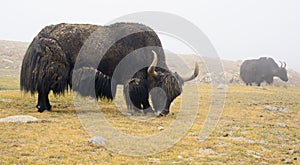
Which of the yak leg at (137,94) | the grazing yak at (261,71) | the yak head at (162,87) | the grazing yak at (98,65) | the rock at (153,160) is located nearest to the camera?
the rock at (153,160)

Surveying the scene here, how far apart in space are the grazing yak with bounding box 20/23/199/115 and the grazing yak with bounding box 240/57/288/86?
975 inches

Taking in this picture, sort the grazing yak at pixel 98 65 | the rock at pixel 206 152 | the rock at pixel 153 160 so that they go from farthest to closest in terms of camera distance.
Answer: the grazing yak at pixel 98 65 < the rock at pixel 206 152 < the rock at pixel 153 160

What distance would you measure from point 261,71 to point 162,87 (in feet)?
85.4

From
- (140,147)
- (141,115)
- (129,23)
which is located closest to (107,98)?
(141,115)

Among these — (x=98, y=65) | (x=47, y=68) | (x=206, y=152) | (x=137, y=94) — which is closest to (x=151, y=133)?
(x=206, y=152)

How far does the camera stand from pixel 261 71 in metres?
33.7

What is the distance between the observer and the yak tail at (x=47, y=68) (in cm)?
1052

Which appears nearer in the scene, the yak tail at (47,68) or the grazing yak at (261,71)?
the yak tail at (47,68)

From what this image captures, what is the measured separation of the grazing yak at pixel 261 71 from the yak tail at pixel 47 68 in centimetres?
2674

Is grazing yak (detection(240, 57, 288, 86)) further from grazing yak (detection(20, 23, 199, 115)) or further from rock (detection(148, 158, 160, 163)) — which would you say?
rock (detection(148, 158, 160, 163))

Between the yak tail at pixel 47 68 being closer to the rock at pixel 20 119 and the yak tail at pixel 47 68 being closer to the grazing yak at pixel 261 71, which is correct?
the rock at pixel 20 119

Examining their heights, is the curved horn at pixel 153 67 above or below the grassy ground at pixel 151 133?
above

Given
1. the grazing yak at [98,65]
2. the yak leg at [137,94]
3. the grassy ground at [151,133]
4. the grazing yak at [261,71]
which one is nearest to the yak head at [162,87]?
the grazing yak at [98,65]

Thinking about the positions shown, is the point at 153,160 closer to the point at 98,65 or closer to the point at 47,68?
the point at 98,65
